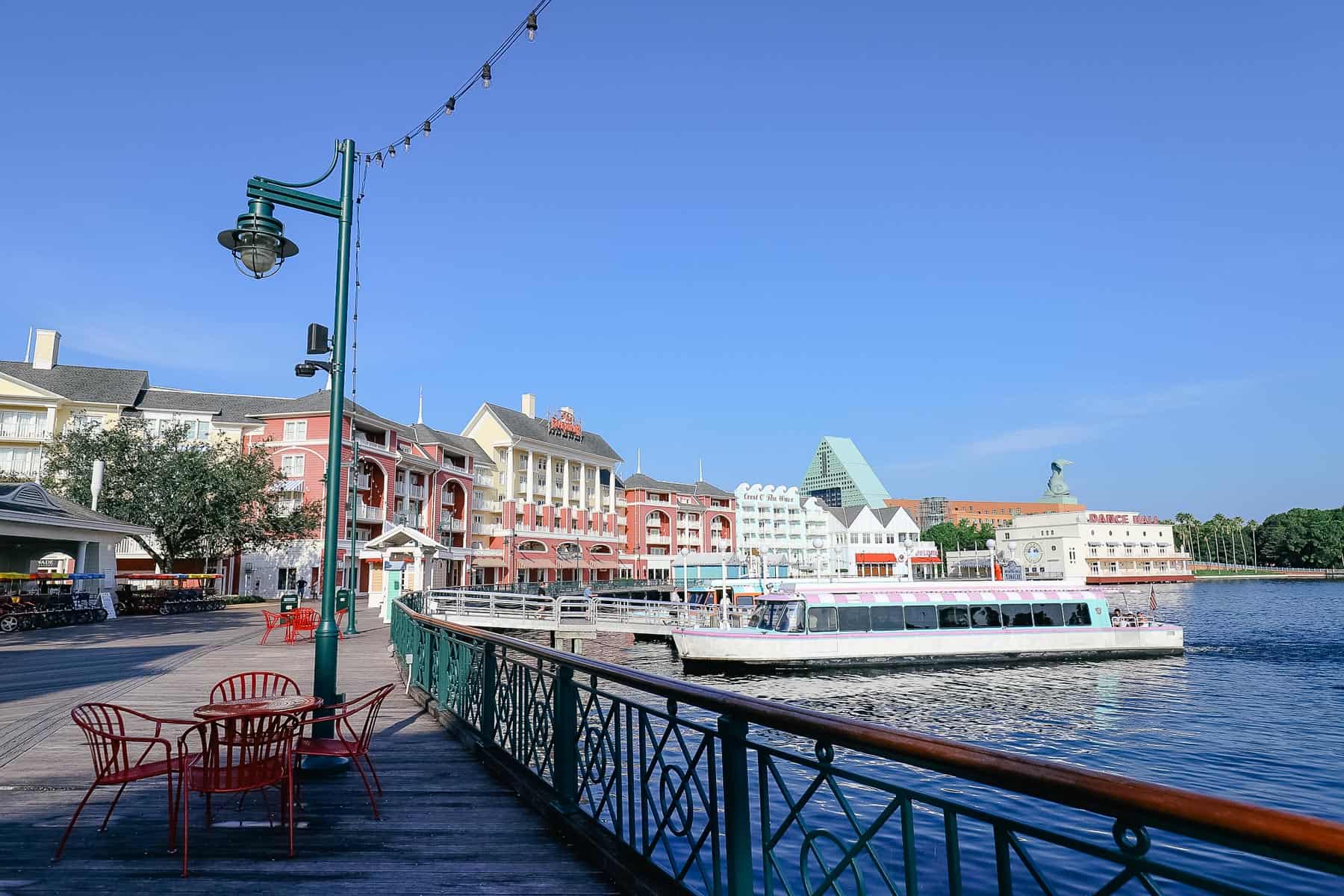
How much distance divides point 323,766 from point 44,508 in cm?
2213

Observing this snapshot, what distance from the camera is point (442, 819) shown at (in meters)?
5.52

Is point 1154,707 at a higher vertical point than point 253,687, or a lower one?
lower

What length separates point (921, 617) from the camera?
28562 mm

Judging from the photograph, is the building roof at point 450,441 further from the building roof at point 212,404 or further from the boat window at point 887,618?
the boat window at point 887,618

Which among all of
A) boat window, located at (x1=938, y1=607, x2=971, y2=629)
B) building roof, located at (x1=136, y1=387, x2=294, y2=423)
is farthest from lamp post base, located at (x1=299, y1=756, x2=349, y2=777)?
building roof, located at (x1=136, y1=387, x2=294, y2=423)

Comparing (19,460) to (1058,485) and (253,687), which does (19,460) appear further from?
(1058,485)

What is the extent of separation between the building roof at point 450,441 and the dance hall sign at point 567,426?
8121mm

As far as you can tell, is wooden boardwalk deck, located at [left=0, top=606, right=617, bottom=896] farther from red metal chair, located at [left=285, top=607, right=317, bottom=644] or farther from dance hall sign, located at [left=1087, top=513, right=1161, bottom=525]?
dance hall sign, located at [left=1087, top=513, right=1161, bottom=525]

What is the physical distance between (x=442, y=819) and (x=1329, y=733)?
19.1 m

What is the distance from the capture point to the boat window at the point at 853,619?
90.8ft

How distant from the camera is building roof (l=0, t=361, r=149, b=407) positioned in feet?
166

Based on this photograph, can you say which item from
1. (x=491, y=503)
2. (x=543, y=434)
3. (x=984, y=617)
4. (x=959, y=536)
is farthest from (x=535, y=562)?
(x=959, y=536)

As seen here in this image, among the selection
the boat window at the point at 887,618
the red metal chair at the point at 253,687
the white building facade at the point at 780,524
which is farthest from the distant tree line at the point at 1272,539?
the red metal chair at the point at 253,687

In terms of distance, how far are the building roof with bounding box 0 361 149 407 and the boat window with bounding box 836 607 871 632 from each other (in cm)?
4736
